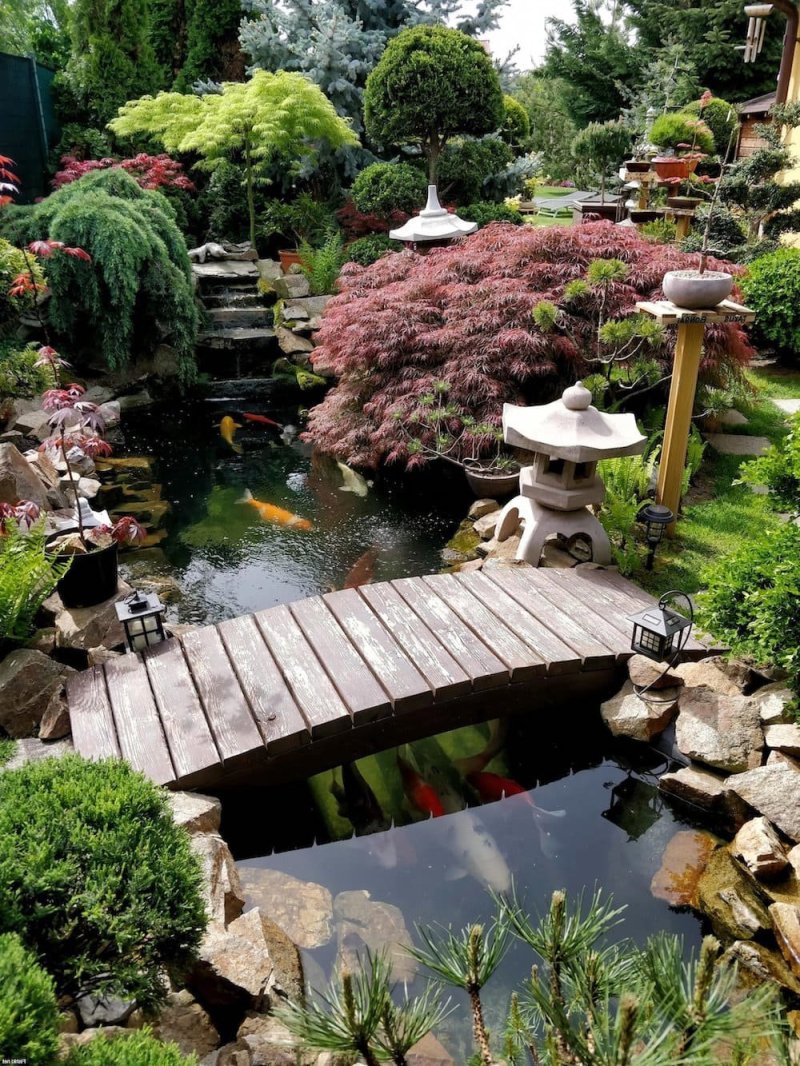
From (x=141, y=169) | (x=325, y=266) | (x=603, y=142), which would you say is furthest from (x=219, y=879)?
(x=603, y=142)

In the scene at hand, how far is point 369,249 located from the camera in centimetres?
1044

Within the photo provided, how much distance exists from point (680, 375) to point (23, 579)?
408 centimetres

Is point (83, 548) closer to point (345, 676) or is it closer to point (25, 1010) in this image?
point (345, 676)

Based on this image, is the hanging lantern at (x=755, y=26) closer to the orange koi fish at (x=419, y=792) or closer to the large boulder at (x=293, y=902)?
the orange koi fish at (x=419, y=792)

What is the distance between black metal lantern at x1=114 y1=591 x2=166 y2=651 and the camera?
13.4ft

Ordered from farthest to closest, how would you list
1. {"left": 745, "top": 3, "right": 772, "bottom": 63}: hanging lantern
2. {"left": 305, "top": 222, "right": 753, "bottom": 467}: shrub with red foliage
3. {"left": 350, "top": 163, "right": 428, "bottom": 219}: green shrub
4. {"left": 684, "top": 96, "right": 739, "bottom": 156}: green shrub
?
{"left": 684, "top": 96, "right": 739, "bottom": 156}: green shrub
{"left": 350, "top": 163, "right": 428, "bottom": 219}: green shrub
{"left": 745, "top": 3, "right": 772, "bottom": 63}: hanging lantern
{"left": 305, "top": 222, "right": 753, "bottom": 467}: shrub with red foliage

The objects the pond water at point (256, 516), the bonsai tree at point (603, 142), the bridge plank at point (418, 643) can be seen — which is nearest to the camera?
the bridge plank at point (418, 643)

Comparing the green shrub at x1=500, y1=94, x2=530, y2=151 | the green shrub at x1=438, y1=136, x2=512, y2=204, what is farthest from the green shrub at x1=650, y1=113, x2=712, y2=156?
the green shrub at x1=500, y1=94, x2=530, y2=151

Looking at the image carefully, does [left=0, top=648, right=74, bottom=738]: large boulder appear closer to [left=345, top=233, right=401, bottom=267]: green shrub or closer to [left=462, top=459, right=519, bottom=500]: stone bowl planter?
[left=462, top=459, right=519, bottom=500]: stone bowl planter

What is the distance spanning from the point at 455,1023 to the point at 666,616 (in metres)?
2.07

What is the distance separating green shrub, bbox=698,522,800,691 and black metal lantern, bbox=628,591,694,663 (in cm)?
22

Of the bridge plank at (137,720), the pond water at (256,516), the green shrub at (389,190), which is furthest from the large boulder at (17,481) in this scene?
the green shrub at (389,190)

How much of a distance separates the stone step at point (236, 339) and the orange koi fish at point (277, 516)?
3.84 meters

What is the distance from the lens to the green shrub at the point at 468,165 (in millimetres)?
11758
